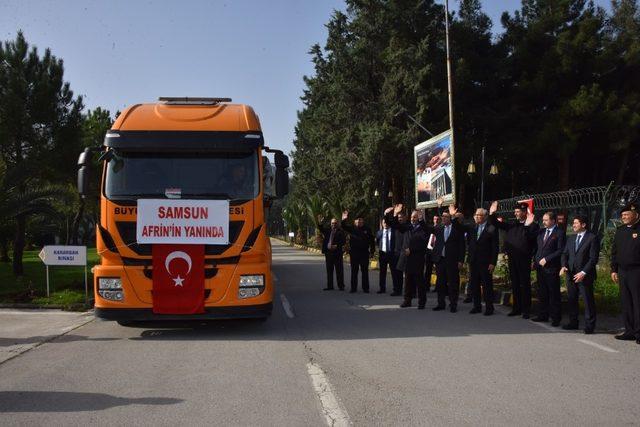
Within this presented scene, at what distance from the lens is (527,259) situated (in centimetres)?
999

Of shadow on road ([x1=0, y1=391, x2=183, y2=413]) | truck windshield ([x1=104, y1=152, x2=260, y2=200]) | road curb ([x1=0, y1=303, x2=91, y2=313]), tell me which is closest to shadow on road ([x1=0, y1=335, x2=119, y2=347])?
truck windshield ([x1=104, y1=152, x2=260, y2=200])

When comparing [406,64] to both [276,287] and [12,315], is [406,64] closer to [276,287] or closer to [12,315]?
[276,287]

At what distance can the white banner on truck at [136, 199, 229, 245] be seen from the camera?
8.08 metres

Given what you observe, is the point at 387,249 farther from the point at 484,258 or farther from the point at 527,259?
the point at 527,259

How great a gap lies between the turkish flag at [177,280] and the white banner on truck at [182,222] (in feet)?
0.47

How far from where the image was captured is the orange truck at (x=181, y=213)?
808 cm

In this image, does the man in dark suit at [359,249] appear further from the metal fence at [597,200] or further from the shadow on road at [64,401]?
the shadow on road at [64,401]

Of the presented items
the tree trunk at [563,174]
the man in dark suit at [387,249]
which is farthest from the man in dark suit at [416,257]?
the tree trunk at [563,174]

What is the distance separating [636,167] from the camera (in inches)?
1377

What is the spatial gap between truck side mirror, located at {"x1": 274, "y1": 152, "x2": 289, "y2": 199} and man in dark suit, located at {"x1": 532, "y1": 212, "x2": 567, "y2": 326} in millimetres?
4116

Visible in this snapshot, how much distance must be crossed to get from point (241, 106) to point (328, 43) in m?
24.0

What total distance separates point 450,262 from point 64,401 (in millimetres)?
7226

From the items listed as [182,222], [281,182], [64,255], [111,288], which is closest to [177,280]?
[182,222]

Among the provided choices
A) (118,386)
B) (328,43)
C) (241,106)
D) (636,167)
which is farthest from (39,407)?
(636,167)
